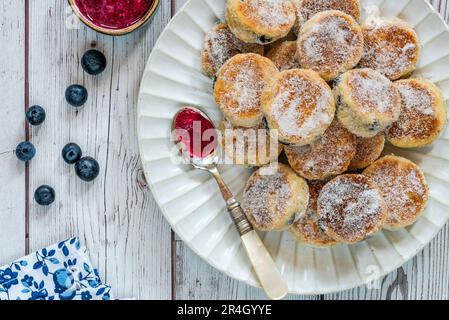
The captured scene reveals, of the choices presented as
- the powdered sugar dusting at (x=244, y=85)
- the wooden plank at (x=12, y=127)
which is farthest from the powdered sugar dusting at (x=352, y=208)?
the wooden plank at (x=12, y=127)

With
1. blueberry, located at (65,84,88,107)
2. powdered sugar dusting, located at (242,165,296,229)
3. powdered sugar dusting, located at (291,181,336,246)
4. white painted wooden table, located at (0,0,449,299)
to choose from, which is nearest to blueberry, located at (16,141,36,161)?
white painted wooden table, located at (0,0,449,299)

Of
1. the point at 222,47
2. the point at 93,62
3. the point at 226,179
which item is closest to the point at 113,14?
the point at 93,62

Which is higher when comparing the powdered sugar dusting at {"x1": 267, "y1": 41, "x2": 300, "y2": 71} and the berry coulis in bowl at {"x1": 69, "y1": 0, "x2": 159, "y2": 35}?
the berry coulis in bowl at {"x1": 69, "y1": 0, "x2": 159, "y2": 35}

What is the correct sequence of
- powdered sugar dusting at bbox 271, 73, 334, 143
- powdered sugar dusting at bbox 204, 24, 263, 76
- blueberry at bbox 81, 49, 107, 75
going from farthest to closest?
blueberry at bbox 81, 49, 107, 75 → powdered sugar dusting at bbox 204, 24, 263, 76 → powdered sugar dusting at bbox 271, 73, 334, 143

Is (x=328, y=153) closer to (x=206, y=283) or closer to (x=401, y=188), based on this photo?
(x=401, y=188)

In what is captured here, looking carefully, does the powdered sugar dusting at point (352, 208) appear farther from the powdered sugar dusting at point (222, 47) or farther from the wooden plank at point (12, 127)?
the wooden plank at point (12, 127)

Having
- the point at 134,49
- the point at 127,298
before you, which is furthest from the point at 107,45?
the point at 127,298

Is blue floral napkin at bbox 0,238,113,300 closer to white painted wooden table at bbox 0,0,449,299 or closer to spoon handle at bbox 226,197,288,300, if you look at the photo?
white painted wooden table at bbox 0,0,449,299
